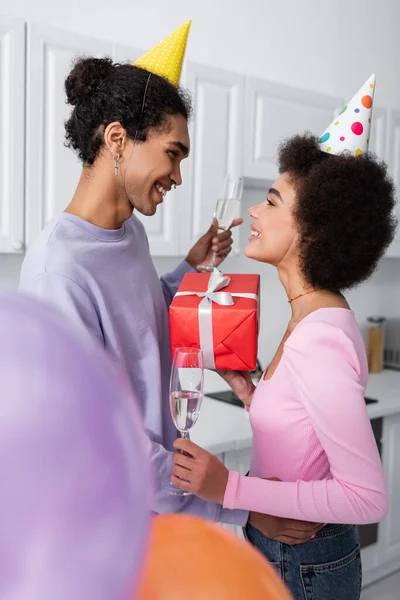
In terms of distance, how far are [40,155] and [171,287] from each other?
0.64m

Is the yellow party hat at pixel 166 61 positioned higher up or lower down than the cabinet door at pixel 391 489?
higher up

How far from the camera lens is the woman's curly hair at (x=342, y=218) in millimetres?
1086

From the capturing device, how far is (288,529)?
1.06m

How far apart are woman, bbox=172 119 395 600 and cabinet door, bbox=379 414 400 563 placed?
1.65 meters

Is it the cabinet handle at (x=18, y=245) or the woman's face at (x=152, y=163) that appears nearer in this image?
the woman's face at (x=152, y=163)

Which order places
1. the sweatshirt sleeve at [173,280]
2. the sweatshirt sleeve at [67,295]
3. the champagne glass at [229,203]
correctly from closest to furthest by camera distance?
1. the sweatshirt sleeve at [67,295]
2. the champagne glass at [229,203]
3. the sweatshirt sleeve at [173,280]

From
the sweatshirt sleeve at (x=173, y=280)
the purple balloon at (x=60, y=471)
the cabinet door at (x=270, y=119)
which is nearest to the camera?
the purple balloon at (x=60, y=471)

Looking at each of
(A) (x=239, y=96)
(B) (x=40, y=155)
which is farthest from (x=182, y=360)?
(A) (x=239, y=96)

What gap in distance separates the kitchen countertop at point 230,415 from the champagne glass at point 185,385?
878 mm

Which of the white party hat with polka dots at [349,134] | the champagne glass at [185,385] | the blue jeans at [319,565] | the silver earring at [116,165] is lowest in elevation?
the blue jeans at [319,565]

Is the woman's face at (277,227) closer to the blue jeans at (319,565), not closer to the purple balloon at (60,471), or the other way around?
the blue jeans at (319,565)

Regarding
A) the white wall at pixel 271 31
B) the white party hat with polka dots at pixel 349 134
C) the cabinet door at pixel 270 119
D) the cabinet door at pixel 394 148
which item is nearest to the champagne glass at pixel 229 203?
the white party hat with polka dots at pixel 349 134

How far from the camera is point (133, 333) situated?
1113 millimetres

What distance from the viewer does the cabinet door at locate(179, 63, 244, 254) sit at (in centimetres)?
216
